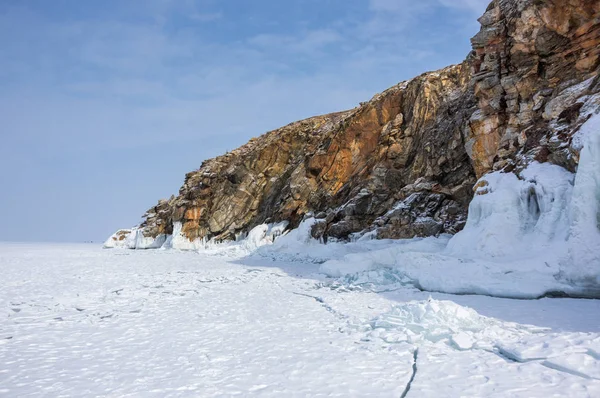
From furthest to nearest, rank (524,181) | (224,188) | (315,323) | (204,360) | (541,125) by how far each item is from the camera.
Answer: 1. (224,188)
2. (541,125)
3. (524,181)
4. (315,323)
5. (204,360)

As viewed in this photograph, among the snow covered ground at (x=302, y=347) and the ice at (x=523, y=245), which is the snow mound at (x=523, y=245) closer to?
the ice at (x=523, y=245)

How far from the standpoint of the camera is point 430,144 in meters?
25.5

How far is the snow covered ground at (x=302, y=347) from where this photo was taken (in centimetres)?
463

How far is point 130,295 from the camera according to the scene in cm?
1177

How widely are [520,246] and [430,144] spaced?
14.9m

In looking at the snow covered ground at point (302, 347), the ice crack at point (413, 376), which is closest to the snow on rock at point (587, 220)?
the snow covered ground at point (302, 347)

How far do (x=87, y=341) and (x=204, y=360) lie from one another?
8.90ft

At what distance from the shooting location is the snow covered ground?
463cm

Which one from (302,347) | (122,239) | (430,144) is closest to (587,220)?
(302,347)

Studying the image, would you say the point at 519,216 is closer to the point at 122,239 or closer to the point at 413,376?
the point at 413,376

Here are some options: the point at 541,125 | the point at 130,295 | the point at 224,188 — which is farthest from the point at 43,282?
the point at 224,188

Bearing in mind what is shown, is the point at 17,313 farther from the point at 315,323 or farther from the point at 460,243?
the point at 460,243

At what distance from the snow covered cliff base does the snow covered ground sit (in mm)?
677

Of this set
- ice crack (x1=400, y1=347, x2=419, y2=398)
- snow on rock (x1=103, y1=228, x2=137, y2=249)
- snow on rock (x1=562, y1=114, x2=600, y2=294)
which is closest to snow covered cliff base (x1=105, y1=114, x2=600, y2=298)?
snow on rock (x1=562, y1=114, x2=600, y2=294)
